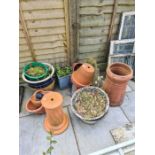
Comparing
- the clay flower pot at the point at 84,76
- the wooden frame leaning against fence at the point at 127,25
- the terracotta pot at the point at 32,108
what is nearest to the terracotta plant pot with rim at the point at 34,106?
the terracotta pot at the point at 32,108

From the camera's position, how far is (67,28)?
90.5 inches

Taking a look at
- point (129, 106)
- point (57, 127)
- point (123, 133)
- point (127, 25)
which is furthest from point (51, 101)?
point (127, 25)

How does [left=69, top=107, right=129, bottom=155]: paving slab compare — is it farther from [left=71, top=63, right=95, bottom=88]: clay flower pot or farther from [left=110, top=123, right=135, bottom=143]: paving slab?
[left=71, top=63, right=95, bottom=88]: clay flower pot

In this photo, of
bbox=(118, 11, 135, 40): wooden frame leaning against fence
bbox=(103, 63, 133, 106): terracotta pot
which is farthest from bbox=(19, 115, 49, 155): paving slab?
bbox=(118, 11, 135, 40): wooden frame leaning against fence

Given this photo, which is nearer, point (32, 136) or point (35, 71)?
point (32, 136)

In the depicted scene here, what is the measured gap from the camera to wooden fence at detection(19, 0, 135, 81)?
2.08 meters

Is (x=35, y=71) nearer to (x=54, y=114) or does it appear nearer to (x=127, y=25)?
(x=54, y=114)

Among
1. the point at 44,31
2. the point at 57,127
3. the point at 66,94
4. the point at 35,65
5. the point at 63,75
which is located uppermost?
the point at 44,31

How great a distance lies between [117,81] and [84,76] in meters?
0.46

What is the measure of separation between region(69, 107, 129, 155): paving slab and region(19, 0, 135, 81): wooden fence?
3.36ft

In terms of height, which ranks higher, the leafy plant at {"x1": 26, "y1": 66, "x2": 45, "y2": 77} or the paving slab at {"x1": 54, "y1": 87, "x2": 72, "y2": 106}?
the leafy plant at {"x1": 26, "y1": 66, "x2": 45, "y2": 77}

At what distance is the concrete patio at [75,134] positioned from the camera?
6.42 ft
